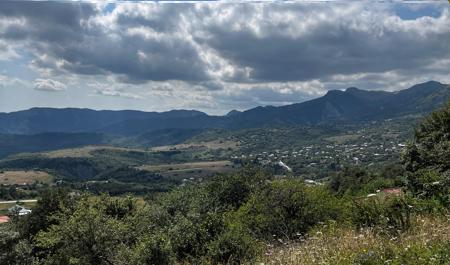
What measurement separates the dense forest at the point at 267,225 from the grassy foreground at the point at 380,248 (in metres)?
0.02


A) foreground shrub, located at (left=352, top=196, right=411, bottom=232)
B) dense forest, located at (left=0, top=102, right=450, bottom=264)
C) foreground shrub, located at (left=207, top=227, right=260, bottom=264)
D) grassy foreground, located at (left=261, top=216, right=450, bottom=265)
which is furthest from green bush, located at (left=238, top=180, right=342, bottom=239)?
grassy foreground, located at (left=261, top=216, right=450, bottom=265)

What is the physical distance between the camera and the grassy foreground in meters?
7.20

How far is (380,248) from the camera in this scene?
7965 millimetres

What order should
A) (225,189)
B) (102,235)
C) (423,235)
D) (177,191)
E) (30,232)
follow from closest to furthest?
(423,235), (102,235), (30,232), (177,191), (225,189)

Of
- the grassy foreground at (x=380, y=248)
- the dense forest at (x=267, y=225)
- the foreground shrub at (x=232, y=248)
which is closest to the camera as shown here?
the grassy foreground at (x=380, y=248)

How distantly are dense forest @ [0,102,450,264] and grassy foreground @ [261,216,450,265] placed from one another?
0.07 feet

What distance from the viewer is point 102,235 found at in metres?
22.3

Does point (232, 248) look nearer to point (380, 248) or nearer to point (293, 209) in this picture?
point (380, 248)

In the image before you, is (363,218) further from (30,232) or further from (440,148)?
(30,232)

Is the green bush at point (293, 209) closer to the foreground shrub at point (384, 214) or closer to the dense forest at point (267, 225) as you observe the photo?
the dense forest at point (267, 225)

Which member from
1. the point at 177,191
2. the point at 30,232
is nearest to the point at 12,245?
the point at 30,232

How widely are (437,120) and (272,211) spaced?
25566mm

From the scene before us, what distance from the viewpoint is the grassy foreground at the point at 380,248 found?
A: 7.20 meters

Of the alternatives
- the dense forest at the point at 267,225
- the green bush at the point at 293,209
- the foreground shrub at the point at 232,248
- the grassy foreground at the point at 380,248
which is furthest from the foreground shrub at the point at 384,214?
the green bush at the point at 293,209
